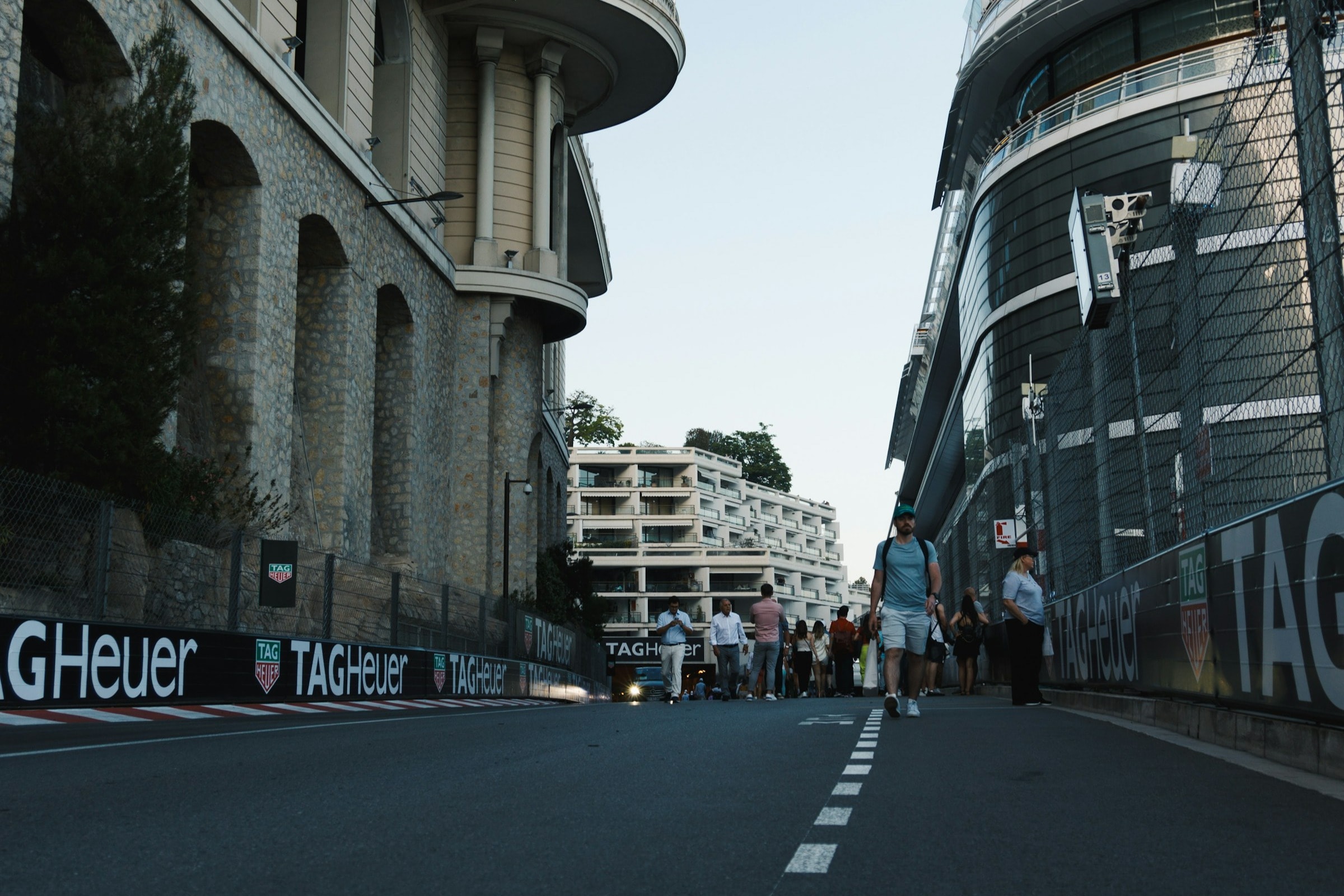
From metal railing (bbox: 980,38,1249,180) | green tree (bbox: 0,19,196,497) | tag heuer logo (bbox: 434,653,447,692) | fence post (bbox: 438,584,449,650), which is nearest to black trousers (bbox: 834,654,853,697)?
fence post (bbox: 438,584,449,650)

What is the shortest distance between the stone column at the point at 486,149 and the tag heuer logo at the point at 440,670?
44.3 feet

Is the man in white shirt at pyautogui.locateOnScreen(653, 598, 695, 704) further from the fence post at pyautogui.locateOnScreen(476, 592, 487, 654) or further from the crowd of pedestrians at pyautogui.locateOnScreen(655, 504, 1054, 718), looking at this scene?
the fence post at pyautogui.locateOnScreen(476, 592, 487, 654)

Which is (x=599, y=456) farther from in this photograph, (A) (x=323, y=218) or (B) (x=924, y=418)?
(A) (x=323, y=218)

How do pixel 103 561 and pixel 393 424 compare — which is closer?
pixel 103 561

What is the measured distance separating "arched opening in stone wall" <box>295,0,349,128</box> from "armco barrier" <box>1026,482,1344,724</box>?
1913 cm

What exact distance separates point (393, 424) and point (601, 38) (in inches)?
439

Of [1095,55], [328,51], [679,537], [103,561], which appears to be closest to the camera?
[103,561]

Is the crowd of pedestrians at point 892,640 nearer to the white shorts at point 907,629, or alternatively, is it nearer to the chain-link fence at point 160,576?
the white shorts at point 907,629

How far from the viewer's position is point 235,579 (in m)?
15.0

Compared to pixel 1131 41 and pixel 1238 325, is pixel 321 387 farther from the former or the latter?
pixel 1131 41

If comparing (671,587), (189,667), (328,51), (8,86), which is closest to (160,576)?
(189,667)

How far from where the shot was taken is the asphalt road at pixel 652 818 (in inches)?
160

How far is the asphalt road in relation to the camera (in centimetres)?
406

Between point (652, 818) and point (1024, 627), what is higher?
point (1024, 627)
